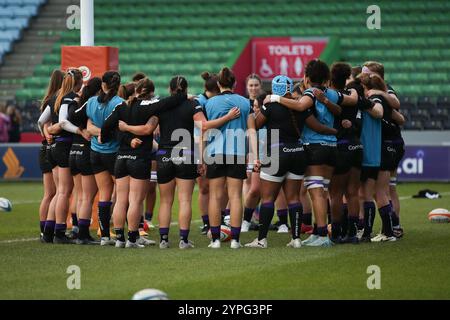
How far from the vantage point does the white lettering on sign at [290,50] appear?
94.7 ft

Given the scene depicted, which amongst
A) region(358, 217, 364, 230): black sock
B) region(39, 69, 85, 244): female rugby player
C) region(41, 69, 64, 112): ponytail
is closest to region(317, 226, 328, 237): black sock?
region(358, 217, 364, 230): black sock

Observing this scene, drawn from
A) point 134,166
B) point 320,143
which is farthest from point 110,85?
point 320,143

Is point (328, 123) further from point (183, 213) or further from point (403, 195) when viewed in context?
point (403, 195)

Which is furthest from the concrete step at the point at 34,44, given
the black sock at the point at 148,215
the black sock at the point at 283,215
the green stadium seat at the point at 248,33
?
the black sock at the point at 283,215

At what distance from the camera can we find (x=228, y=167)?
12703mm

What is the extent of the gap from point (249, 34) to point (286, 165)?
19188 millimetres

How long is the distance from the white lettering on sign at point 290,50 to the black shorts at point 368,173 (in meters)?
15.7

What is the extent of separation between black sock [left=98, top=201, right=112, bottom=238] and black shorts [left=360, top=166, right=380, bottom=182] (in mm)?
3097

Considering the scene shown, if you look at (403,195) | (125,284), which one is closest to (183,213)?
(125,284)

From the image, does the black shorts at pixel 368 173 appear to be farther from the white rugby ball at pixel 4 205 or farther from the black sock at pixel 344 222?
the white rugby ball at pixel 4 205

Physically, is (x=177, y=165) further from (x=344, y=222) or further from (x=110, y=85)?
(x=344, y=222)

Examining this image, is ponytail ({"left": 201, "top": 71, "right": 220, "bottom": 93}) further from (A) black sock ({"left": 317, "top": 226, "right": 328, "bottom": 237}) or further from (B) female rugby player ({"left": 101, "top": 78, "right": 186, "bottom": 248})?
(A) black sock ({"left": 317, "top": 226, "right": 328, "bottom": 237})

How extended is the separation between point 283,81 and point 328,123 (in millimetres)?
746

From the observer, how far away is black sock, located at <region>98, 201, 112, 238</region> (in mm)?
13250
